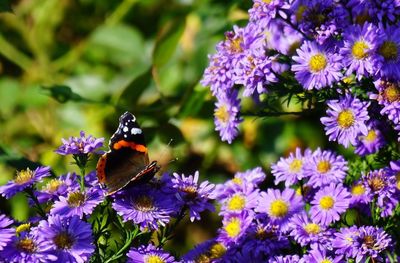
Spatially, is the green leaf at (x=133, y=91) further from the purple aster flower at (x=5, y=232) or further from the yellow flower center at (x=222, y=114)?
the purple aster flower at (x=5, y=232)

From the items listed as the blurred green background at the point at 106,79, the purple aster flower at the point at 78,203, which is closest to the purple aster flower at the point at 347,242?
the purple aster flower at the point at 78,203

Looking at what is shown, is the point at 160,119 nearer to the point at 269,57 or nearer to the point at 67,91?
the point at 67,91

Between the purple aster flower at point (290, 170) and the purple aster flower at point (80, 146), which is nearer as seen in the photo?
the purple aster flower at point (80, 146)

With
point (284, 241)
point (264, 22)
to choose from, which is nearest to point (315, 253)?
point (284, 241)

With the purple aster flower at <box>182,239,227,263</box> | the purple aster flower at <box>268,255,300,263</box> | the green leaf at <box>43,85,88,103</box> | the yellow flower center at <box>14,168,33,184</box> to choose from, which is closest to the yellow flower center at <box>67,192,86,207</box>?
the yellow flower center at <box>14,168,33,184</box>

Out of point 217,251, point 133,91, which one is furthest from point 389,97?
point 133,91

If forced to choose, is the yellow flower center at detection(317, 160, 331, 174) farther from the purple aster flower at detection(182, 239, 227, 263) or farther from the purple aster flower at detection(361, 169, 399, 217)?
the purple aster flower at detection(182, 239, 227, 263)
